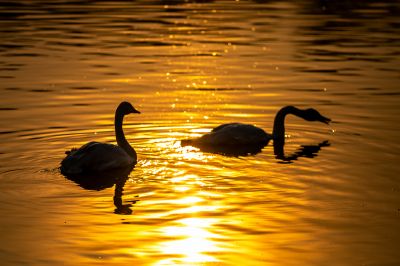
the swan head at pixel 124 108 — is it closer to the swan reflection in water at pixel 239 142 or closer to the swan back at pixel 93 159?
the swan back at pixel 93 159

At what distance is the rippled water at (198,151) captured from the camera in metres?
12.8

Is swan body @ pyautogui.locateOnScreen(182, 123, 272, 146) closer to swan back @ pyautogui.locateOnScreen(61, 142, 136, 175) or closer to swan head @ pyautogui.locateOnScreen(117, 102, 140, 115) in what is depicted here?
swan head @ pyautogui.locateOnScreen(117, 102, 140, 115)

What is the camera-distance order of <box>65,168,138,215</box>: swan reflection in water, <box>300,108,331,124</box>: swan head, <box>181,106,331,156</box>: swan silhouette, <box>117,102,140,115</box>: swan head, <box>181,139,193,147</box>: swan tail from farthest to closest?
<box>300,108,331,124</box>: swan head → <box>181,106,331,156</box>: swan silhouette → <box>181,139,193,147</box>: swan tail → <box>117,102,140,115</box>: swan head → <box>65,168,138,215</box>: swan reflection in water

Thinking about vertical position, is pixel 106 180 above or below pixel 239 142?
below

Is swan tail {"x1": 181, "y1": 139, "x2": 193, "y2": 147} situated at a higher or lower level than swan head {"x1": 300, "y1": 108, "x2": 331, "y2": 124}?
lower

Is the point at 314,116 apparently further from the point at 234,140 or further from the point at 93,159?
the point at 93,159

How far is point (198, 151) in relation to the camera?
759 inches

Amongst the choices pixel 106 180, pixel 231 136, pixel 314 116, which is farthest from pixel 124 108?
pixel 314 116

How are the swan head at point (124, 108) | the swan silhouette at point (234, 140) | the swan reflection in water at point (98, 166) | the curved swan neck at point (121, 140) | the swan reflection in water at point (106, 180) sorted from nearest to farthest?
the swan reflection in water at point (106, 180) < the swan reflection in water at point (98, 166) < the curved swan neck at point (121, 140) < the swan head at point (124, 108) < the swan silhouette at point (234, 140)

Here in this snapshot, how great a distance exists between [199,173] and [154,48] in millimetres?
20443

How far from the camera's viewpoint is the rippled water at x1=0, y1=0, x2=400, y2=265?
1275 cm

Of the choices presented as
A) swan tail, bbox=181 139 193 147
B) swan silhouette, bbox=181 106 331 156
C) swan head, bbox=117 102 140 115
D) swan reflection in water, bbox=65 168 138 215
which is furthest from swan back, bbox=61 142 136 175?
swan silhouette, bbox=181 106 331 156

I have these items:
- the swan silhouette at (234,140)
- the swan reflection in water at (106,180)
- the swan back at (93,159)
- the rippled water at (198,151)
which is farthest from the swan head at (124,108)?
the swan reflection in water at (106,180)

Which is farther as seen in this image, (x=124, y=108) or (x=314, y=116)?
(x=314, y=116)
